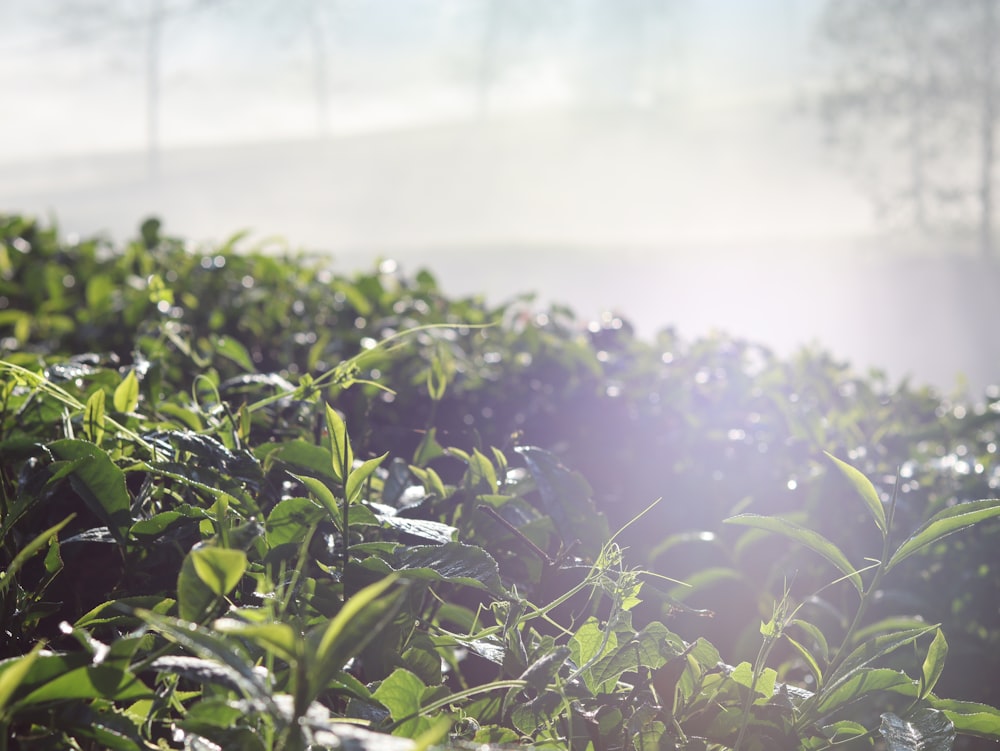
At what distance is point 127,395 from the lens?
954 mm

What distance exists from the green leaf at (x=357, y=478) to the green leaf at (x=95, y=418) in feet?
0.96

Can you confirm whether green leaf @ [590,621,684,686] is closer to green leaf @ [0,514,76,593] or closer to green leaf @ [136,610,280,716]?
green leaf @ [136,610,280,716]

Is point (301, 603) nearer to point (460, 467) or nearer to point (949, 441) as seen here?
point (460, 467)

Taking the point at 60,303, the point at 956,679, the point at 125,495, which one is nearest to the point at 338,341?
the point at 60,303

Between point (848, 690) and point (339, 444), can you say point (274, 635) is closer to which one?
point (339, 444)

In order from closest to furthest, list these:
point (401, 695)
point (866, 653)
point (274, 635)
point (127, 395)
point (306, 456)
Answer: point (274, 635) < point (401, 695) < point (866, 653) < point (306, 456) < point (127, 395)

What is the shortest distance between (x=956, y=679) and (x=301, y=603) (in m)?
1.10

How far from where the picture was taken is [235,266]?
6.54 ft

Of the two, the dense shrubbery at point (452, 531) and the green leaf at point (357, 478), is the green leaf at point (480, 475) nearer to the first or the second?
the dense shrubbery at point (452, 531)

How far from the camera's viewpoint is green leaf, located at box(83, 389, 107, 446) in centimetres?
87

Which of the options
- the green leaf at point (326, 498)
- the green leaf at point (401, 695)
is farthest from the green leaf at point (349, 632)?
the green leaf at point (326, 498)

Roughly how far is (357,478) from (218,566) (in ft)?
0.70

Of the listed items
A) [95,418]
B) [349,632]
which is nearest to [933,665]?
[349,632]

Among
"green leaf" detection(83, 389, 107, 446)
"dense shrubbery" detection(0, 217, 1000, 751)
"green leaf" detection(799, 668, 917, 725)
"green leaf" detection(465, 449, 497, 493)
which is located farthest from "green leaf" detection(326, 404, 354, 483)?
"green leaf" detection(799, 668, 917, 725)
